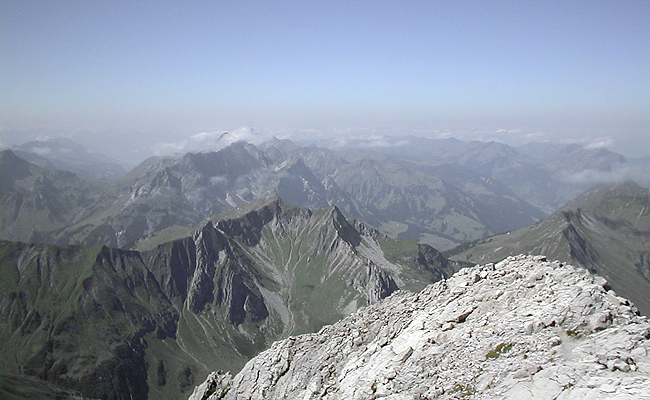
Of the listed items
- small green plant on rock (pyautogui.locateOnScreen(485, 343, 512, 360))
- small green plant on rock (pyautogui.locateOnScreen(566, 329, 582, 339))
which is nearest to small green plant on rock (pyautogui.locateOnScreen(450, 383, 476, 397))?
small green plant on rock (pyautogui.locateOnScreen(485, 343, 512, 360))

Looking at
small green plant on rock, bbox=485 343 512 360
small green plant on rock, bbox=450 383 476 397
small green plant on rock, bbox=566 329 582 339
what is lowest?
small green plant on rock, bbox=450 383 476 397

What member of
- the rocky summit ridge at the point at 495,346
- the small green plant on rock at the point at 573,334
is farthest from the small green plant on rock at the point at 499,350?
the small green plant on rock at the point at 573,334

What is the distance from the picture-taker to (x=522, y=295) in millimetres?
34281

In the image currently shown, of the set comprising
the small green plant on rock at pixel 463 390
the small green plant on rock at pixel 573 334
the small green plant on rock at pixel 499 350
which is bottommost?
the small green plant on rock at pixel 463 390

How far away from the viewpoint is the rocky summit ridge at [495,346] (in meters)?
23.5

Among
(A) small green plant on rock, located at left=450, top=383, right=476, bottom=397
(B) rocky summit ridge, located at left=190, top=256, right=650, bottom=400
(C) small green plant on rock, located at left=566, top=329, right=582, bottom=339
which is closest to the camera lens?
(B) rocky summit ridge, located at left=190, top=256, right=650, bottom=400

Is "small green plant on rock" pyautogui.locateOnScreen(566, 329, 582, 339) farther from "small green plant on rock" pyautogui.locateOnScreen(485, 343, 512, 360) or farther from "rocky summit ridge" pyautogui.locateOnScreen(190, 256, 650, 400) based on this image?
"small green plant on rock" pyautogui.locateOnScreen(485, 343, 512, 360)

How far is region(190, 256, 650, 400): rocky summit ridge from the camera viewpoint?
23.5m

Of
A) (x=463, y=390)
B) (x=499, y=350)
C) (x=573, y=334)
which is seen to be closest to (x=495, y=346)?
(x=499, y=350)

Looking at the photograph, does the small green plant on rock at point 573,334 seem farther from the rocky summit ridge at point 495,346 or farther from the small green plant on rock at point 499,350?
the small green plant on rock at point 499,350

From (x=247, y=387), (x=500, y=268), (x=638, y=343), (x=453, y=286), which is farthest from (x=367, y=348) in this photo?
(x=638, y=343)

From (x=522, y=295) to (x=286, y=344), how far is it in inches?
1359

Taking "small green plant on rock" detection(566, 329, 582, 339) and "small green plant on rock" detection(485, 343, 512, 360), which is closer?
"small green plant on rock" detection(566, 329, 582, 339)

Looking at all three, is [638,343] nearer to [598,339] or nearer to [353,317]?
[598,339]
